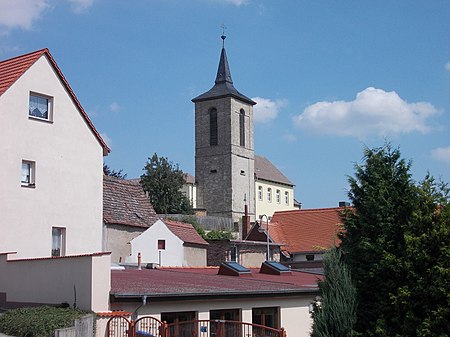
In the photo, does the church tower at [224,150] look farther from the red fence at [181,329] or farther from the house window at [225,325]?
the red fence at [181,329]

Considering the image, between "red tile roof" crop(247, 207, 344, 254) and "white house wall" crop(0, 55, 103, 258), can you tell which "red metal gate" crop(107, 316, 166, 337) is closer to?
"white house wall" crop(0, 55, 103, 258)

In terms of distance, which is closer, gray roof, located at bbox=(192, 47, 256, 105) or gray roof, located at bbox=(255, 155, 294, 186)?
gray roof, located at bbox=(192, 47, 256, 105)

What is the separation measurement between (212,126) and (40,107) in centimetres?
7384

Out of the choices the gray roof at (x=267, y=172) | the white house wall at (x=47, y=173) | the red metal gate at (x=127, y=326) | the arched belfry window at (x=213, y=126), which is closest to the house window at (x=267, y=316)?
the red metal gate at (x=127, y=326)

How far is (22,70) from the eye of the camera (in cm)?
2406

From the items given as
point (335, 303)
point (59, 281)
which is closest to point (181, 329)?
point (59, 281)

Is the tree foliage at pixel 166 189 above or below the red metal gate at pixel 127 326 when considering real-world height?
above

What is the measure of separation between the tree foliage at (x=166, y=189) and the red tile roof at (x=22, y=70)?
60.0 m

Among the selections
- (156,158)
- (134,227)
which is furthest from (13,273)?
(156,158)

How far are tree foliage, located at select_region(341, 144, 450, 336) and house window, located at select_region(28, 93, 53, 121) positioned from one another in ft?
44.2

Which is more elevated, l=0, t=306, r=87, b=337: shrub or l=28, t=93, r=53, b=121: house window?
l=28, t=93, r=53, b=121: house window

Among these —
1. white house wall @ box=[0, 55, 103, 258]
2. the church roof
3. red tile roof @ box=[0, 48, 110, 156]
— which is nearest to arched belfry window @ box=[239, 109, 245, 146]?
the church roof

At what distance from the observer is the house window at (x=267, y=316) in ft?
65.9

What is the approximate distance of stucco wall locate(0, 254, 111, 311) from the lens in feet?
52.0
